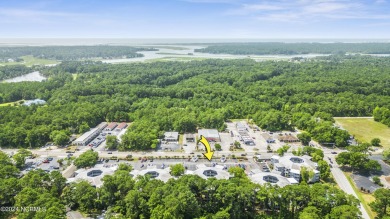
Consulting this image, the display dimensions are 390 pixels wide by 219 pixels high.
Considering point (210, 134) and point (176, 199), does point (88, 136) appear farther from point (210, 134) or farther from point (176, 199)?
point (176, 199)

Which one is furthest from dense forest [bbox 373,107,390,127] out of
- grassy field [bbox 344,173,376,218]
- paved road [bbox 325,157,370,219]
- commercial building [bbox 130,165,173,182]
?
commercial building [bbox 130,165,173,182]

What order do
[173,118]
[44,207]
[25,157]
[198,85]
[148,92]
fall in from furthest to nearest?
[198,85] → [148,92] → [173,118] → [25,157] → [44,207]

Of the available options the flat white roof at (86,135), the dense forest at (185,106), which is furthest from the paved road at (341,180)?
the flat white roof at (86,135)

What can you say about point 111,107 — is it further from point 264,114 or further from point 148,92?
point 264,114

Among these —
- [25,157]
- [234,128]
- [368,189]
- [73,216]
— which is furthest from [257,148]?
[25,157]

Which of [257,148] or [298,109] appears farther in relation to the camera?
[298,109]

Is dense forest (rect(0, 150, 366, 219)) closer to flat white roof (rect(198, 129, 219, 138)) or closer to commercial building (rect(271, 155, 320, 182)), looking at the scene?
commercial building (rect(271, 155, 320, 182))
